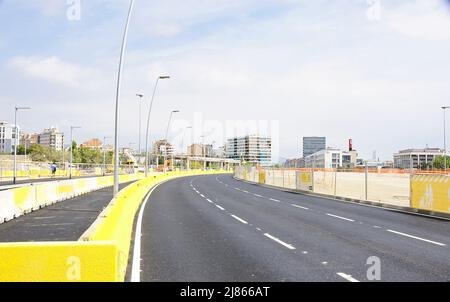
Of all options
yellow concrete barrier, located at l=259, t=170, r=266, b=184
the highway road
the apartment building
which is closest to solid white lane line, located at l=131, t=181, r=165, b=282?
the highway road

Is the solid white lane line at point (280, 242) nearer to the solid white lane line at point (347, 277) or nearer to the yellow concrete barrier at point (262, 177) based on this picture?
the solid white lane line at point (347, 277)

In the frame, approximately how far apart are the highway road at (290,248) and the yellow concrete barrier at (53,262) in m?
1.76

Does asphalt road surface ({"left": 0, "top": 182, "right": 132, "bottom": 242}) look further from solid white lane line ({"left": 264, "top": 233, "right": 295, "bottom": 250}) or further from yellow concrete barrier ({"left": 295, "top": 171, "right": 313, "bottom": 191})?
yellow concrete barrier ({"left": 295, "top": 171, "right": 313, "bottom": 191})

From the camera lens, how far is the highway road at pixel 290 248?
727 cm

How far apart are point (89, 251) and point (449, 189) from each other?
599 inches

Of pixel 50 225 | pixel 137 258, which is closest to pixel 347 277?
pixel 137 258

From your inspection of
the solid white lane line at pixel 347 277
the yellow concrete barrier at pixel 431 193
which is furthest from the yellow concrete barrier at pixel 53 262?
the yellow concrete barrier at pixel 431 193

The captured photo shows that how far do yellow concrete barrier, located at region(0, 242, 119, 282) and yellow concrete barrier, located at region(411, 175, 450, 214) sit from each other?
15.2 meters

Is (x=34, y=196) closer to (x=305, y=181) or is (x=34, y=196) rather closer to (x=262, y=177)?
(x=305, y=181)

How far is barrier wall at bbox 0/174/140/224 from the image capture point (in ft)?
48.8

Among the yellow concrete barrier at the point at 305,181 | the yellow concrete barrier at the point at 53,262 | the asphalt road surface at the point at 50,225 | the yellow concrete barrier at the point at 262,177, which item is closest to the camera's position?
the yellow concrete barrier at the point at 53,262

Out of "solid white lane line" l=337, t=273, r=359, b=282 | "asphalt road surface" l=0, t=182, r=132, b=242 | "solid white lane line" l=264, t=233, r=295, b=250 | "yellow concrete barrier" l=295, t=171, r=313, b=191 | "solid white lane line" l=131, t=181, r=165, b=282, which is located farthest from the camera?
"yellow concrete barrier" l=295, t=171, r=313, b=191
